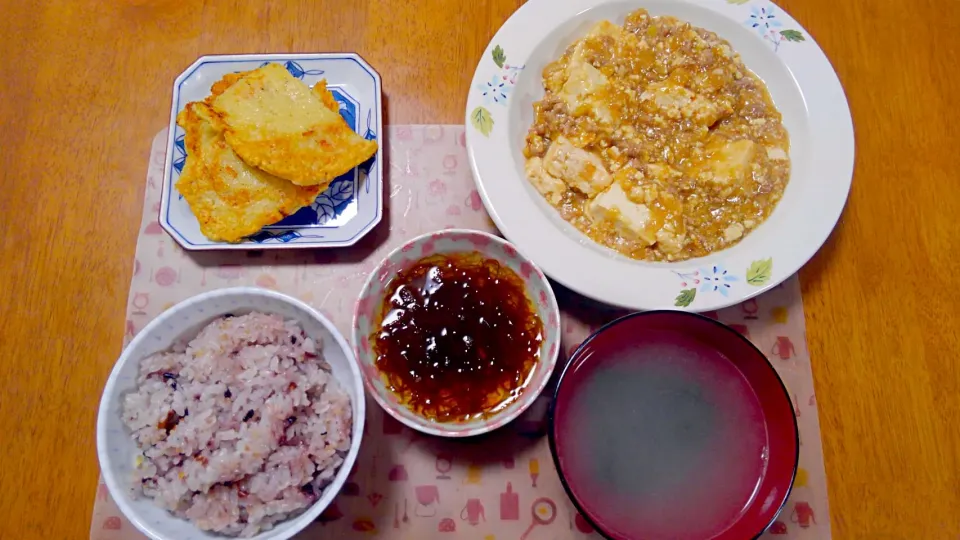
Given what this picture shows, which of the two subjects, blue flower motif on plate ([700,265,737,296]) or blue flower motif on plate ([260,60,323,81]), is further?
blue flower motif on plate ([260,60,323,81])

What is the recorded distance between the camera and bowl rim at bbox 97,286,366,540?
120 cm

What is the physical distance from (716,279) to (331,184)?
1.06 metres

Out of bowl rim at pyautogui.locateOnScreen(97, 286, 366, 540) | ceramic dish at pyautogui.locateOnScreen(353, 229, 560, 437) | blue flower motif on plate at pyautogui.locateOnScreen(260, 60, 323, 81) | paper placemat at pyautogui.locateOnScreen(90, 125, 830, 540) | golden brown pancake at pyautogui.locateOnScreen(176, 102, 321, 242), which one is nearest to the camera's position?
bowl rim at pyautogui.locateOnScreen(97, 286, 366, 540)

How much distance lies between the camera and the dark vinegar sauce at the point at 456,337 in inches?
56.8

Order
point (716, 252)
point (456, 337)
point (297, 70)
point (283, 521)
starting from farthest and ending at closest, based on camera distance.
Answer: point (297, 70)
point (716, 252)
point (456, 337)
point (283, 521)

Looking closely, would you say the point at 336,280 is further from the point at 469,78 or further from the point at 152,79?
the point at 152,79

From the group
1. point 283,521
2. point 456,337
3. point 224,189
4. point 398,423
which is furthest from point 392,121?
point 283,521

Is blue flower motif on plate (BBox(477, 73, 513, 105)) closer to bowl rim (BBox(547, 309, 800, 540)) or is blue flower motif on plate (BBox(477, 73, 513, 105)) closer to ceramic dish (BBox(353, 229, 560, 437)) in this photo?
ceramic dish (BBox(353, 229, 560, 437))

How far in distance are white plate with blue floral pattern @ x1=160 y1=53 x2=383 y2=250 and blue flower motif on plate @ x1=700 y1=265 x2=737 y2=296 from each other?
0.86 meters

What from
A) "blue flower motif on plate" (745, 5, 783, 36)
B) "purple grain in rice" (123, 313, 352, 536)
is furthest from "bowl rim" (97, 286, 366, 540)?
"blue flower motif on plate" (745, 5, 783, 36)

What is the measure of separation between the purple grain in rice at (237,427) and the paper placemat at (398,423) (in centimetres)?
27

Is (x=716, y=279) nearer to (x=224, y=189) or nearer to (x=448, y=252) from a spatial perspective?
(x=448, y=252)

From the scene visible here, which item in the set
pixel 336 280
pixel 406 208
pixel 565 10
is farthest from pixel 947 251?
pixel 336 280

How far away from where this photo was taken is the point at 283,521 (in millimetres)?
1265
